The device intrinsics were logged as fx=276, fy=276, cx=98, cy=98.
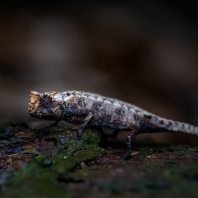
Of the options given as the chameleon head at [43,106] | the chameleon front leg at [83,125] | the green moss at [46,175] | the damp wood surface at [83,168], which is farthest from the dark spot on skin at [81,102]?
the green moss at [46,175]

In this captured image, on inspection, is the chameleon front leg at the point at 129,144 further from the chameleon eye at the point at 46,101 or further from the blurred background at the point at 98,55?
the blurred background at the point at 98,55

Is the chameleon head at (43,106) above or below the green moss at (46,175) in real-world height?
above

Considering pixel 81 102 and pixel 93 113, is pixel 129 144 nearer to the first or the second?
pixel 93 113

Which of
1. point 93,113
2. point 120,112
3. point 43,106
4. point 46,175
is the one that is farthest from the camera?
point 120,112

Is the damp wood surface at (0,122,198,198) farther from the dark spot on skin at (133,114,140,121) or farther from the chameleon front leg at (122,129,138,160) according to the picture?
the dark spot on skin at (133,114,140,121)

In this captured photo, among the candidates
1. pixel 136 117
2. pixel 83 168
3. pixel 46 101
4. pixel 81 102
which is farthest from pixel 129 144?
pixel 46 101

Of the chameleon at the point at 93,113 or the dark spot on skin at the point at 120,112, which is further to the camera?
the dark spot on skin at the point at 120,112

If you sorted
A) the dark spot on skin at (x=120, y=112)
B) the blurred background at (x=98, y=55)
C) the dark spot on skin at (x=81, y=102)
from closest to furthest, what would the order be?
the dark spot on skin at (x=81, y=102), the dark spot on skin at (x=120, y=112), the blurred background at (x=98, y=55)

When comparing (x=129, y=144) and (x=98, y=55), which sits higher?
(x=98, y=55)

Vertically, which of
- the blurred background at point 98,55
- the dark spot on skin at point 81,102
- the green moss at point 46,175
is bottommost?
the green moss at point 46,175
